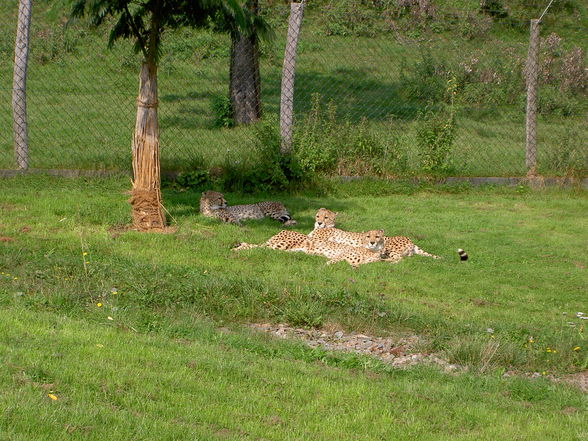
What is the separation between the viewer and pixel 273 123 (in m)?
12.6

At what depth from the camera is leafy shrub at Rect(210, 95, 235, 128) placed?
15.1 m

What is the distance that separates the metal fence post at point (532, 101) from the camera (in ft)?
43.7

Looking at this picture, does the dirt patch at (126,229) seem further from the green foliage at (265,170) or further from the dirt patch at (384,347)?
the dirt patch at (384,347)

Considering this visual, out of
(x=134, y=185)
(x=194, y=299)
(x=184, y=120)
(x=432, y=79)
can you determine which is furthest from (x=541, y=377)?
(x=432, y=79)

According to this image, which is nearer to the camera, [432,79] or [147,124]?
[147,124]

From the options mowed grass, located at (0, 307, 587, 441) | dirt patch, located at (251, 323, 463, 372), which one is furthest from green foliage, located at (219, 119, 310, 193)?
mowed grass, located at (0, 307, 587, 441)

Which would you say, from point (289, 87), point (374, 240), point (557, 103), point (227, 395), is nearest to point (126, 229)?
point (374, 240)

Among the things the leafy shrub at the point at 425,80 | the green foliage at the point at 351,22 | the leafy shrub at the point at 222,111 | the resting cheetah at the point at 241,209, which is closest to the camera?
the resting cheetah at the point at 241,209

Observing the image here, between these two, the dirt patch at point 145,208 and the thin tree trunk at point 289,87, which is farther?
the thin tree trunk at point 289,87

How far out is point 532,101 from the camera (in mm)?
13352

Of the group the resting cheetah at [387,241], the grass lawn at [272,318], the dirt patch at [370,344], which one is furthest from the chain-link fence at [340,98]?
the dirt patch at [370,344]

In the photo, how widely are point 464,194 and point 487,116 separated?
372 centimetres

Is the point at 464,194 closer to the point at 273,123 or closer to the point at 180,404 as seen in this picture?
the point at 273,123

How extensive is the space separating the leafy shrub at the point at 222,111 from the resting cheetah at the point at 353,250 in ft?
19.3
